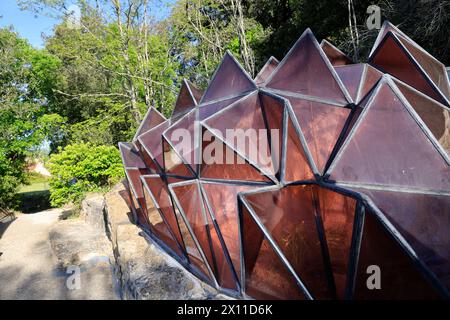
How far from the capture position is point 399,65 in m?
4.65

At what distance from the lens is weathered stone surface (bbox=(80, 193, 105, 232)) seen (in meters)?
10.5

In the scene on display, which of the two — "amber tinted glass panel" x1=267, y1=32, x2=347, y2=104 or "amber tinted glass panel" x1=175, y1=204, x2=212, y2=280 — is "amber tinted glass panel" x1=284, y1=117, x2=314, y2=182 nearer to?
"amber tinted glass panel" x1=267, y1=32, x2=347, y2=104

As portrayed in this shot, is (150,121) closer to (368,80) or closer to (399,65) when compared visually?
(368,80)

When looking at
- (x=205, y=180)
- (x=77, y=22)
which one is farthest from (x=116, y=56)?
(x=205, y=180)

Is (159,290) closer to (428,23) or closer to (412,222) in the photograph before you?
(412,222)

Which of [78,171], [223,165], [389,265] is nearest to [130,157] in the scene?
[223,165]

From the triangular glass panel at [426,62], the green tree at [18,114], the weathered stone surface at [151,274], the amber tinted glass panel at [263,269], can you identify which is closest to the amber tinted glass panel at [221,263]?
the weathered stone surface at [151,274]

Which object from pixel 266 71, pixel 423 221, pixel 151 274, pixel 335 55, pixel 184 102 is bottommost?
pixel 151 274

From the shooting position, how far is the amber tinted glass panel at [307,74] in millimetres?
3812

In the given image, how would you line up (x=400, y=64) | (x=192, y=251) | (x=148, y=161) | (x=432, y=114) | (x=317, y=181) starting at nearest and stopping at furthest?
(x=317, y=181) → (x=432, y=114) → (x=192, y=251) → (x=400, y=64) → (x=148, y=161)

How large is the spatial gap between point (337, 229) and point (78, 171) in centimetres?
1291

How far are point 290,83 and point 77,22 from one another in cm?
1599

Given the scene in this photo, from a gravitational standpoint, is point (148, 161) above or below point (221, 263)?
above
